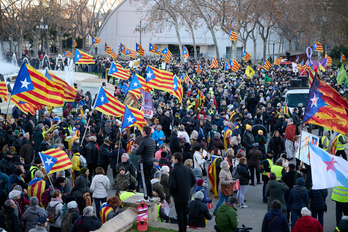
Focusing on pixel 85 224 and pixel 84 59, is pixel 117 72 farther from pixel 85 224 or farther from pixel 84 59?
pixel 85 224

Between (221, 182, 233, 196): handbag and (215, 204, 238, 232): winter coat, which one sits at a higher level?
(215, 204, 238, 232): winter coat

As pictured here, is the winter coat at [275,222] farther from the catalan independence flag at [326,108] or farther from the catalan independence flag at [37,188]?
the catalan independence flag at [37,188]

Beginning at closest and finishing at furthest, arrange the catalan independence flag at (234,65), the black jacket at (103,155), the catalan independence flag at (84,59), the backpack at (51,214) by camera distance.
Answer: the backpack at (51,214) < the black jacket at (103,155) < the catalan independence flag at (84,59) < the catalan independence flag at (234,65)

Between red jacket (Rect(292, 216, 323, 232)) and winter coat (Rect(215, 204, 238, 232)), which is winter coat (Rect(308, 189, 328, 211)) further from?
winter coat (Rect(215, 204, 238, 232))

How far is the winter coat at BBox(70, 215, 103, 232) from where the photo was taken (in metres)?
7.37

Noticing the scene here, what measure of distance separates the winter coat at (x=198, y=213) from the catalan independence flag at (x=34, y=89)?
5.78 m

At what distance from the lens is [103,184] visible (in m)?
9.95

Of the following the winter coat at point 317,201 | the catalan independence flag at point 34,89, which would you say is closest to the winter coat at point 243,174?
the winter coat at point 317,201

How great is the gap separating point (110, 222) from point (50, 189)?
6.54ft

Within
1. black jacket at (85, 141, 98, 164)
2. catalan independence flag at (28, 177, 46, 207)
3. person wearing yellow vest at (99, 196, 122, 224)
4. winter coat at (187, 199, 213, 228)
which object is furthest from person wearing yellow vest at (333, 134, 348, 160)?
catalan independence flag at (28, 177, 46, 207)

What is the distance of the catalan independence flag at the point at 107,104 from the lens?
43.3ft

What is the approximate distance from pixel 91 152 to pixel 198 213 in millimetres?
5233

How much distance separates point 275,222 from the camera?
25.9 ft

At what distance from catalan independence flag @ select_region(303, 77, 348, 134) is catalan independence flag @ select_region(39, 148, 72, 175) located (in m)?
5.55
